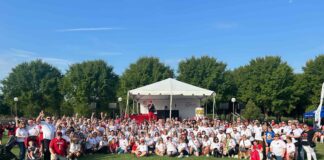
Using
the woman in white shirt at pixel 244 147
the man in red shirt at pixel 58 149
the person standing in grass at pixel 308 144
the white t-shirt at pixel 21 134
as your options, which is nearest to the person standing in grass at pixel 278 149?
the person standing in grass at pixel 308 144

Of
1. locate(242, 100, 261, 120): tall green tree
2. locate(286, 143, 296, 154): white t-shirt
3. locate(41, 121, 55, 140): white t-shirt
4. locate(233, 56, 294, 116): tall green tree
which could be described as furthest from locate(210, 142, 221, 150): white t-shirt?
locate(233, 56, 294, 116): tall green tree

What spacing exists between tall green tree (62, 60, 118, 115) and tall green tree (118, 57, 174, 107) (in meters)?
2.00

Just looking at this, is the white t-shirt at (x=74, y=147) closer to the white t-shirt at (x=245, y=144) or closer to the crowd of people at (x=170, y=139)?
the crowd of people at (x=170, y=139)

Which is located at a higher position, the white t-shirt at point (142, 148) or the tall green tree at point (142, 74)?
the tall green tree at point (142, 74)

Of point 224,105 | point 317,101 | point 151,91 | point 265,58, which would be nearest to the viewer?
point 151,91

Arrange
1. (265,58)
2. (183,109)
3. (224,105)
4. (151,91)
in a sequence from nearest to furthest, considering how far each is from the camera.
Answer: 1. (151,91)
2. (183,109)
3. (224,105)
4. (265,58)

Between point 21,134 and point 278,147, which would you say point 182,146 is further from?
point 21,134

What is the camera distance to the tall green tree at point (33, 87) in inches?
1741

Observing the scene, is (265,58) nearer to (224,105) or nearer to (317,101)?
(317,101)

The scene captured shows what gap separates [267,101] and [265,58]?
5420 millimetres

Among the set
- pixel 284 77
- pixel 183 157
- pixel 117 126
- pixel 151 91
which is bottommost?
pixel 183 157

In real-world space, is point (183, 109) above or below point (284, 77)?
below

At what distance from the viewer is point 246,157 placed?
45.2 feet

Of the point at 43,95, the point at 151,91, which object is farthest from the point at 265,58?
the point at 43,95
